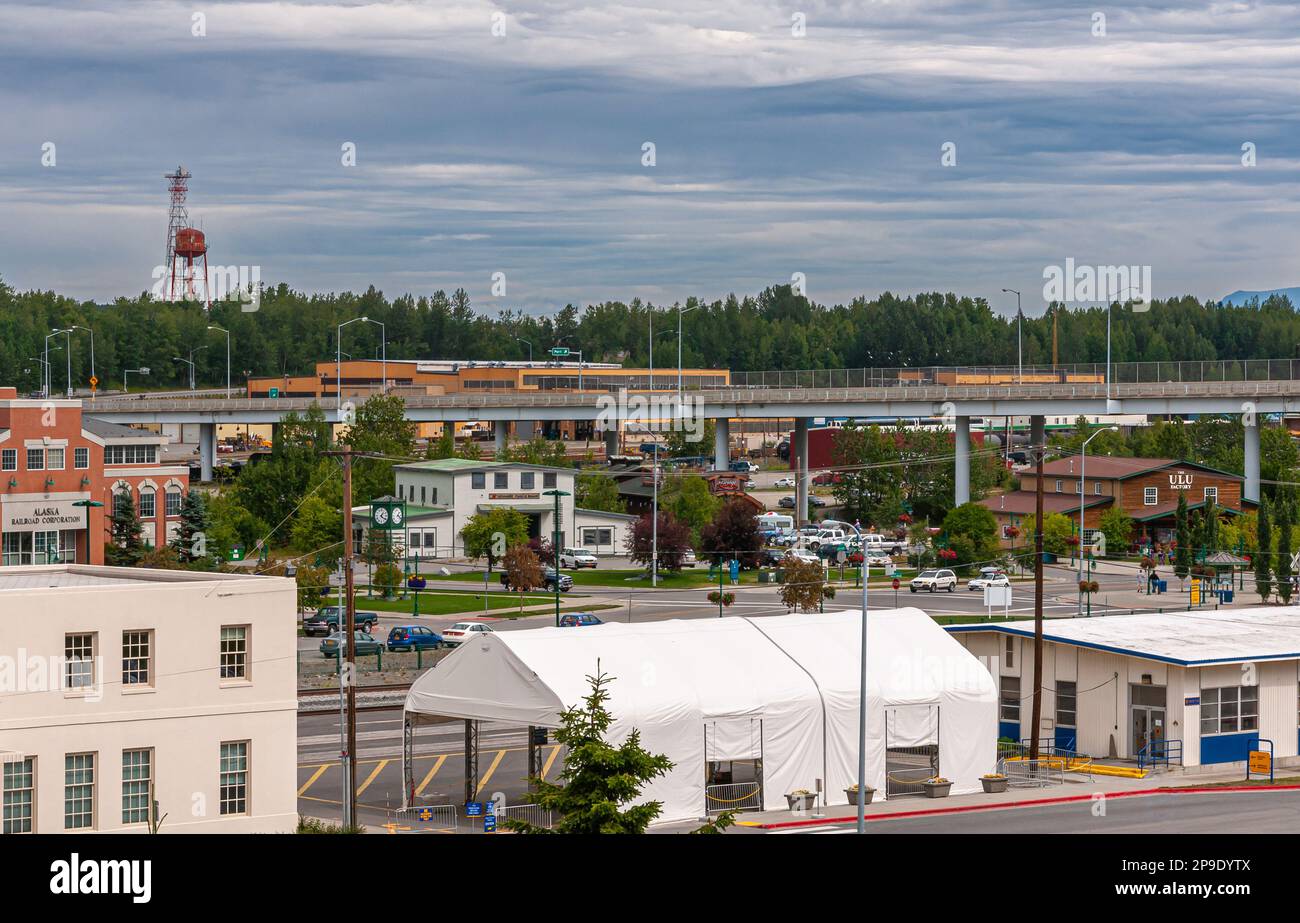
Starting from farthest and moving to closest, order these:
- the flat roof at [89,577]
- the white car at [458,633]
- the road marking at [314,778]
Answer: the white car at [458,633] < the road marking at [314,778] < the flat roof at [89,577]

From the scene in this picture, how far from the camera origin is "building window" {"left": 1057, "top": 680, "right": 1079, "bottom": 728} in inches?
1614

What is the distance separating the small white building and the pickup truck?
81.1 ft

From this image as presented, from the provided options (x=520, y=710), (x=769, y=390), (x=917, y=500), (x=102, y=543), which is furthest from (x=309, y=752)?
(x=769, y=390)

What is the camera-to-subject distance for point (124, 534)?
248ft

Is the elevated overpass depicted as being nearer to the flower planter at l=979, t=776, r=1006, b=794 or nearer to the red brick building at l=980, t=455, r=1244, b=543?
the red brick building at l=980, t=455, r=1244, b=543

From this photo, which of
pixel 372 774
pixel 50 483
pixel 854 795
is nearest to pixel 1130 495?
pixel 50 483

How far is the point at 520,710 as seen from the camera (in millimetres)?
32719

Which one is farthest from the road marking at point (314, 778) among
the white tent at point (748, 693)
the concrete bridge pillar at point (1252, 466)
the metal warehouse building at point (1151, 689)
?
the concrete bridge pillar at point (1252, 466)

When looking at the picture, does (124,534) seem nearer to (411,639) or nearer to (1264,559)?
(411,639)

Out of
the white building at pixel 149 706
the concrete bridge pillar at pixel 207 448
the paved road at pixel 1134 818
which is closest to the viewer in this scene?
the white building at pixel 149 706

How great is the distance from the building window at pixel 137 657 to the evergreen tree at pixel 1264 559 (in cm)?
5746

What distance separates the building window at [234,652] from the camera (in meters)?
27.6

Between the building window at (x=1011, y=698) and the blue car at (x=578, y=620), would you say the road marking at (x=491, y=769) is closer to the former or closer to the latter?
the building window at (x=1011, y=698)
